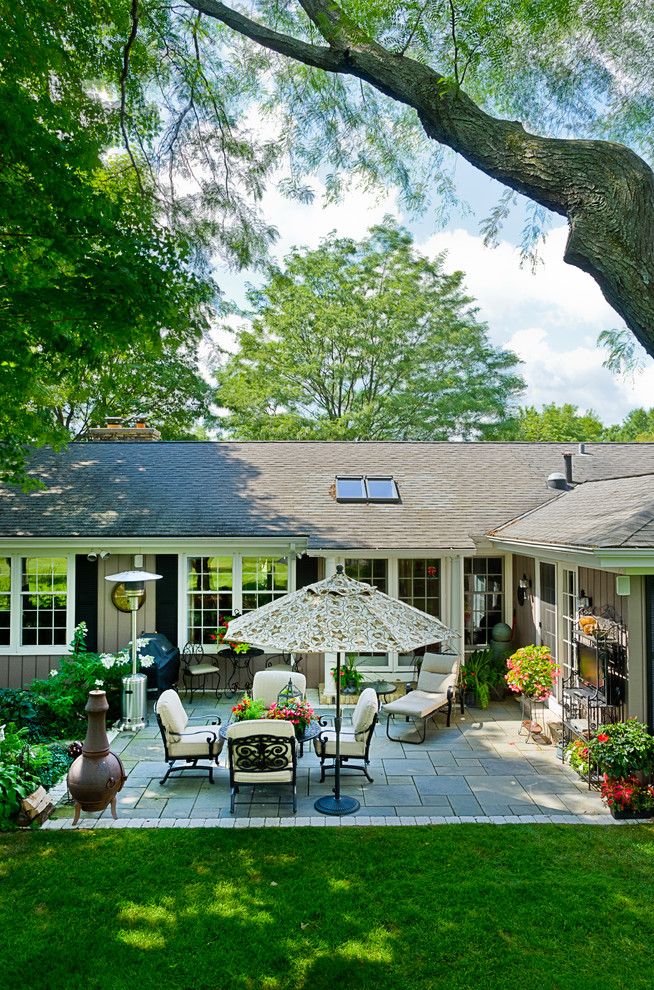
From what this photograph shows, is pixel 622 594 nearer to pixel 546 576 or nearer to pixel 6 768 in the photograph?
pixel 546 576

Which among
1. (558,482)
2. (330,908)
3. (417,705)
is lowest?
(330,908)

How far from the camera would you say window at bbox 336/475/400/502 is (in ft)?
47.7

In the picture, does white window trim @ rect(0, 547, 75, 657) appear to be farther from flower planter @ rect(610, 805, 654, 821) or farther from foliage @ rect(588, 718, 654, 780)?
flower planter @ rect(610, 805, 654, 821)

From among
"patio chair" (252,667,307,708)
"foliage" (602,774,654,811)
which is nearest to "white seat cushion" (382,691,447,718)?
"patio chair" (252,667,307,708)

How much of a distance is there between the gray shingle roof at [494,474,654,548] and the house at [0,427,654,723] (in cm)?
7

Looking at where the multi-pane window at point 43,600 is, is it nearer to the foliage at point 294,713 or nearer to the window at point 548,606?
the foliage at point 294,713

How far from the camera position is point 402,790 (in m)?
8.13

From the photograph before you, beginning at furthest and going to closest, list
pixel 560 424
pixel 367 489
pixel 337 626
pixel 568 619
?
pixel 560 424
pixel 367 489
pixel 568 619
pixel 337 626

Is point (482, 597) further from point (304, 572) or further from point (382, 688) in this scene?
point (304, 572)

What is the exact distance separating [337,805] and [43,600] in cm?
800

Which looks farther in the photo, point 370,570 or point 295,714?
point 370,570

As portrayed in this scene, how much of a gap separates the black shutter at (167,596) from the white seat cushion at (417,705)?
495cm

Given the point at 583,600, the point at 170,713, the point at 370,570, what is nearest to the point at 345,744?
the point at 170,713

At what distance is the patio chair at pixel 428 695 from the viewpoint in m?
10.1
